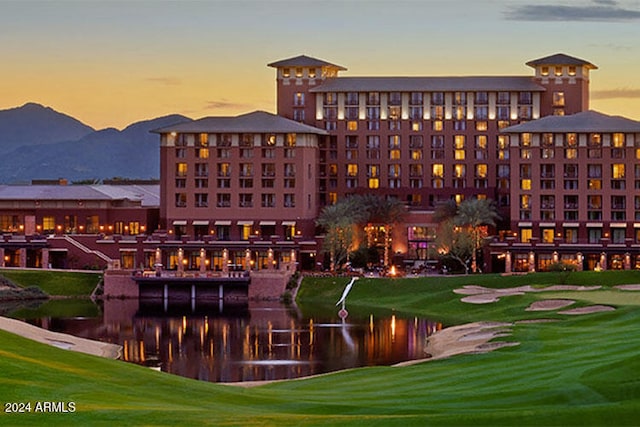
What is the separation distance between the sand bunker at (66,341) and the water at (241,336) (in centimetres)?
141

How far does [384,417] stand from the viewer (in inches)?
1895

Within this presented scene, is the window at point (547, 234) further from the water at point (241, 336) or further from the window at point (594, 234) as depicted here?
the water at point (241, 336)

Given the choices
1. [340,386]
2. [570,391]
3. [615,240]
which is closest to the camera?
[570,391]

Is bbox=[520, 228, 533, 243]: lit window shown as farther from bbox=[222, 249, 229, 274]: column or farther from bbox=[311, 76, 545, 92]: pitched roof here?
bbox=[222, 249, 229, 274]: column

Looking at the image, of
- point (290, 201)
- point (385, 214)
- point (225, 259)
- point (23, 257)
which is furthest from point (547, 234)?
point (23, 257)

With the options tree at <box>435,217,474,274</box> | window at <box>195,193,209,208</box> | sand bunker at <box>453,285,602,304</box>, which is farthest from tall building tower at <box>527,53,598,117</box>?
sand bunker at <box>453,285,602,304</box>

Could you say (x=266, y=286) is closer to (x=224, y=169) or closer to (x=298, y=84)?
(x=224, y=169)

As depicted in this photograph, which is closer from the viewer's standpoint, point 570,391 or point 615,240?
point 570,391

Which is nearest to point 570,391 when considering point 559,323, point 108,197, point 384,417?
point 384,417

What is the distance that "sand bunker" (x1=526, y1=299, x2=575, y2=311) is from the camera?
108m

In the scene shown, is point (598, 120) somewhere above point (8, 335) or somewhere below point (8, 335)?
above

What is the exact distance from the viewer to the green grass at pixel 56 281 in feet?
472

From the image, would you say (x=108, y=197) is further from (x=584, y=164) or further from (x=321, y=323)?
(x=321, y=323)

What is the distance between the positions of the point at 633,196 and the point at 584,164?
7068 mm
